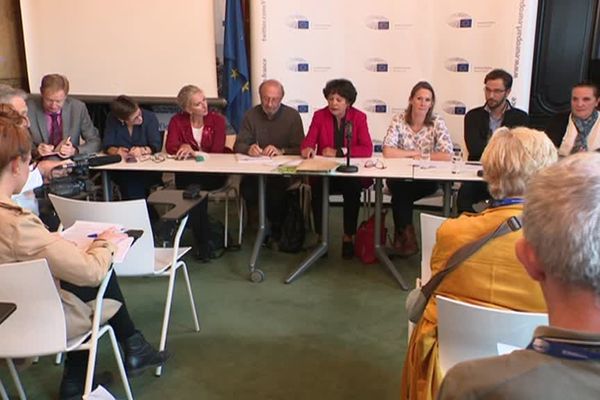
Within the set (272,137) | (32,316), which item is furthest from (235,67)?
(32,316)

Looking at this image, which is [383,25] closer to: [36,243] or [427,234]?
[427,234]

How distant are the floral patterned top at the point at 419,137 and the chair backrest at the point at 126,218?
2114 millimetres

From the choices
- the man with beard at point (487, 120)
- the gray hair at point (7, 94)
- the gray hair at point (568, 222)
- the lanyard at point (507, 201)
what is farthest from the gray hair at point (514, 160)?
the gray hair at point (7, 94)

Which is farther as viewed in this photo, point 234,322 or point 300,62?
point 300,62

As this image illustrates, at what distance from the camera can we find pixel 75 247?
5.97ft

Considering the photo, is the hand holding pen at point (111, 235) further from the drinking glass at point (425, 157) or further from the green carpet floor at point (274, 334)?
the drinking glass at point (425, 157)

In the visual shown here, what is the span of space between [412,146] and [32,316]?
290cm

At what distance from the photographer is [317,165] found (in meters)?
3.49

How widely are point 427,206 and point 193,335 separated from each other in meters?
2.97

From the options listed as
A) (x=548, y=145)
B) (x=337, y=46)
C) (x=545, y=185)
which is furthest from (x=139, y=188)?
(x=545, y=185)

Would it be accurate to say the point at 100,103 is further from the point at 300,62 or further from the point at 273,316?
the point at 273,316

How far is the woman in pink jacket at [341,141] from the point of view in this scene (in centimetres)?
400

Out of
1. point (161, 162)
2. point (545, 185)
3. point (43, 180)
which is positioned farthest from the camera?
point (161, 162)

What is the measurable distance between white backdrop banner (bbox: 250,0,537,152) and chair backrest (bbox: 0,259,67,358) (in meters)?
3.62
